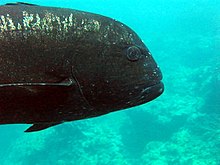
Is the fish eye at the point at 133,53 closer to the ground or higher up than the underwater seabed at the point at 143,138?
higher up

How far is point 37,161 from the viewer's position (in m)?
24.6

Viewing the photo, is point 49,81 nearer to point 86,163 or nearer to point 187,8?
point 86,163

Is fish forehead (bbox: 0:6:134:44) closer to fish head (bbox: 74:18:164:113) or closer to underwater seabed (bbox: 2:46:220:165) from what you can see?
fish head (bbox: 74:18:164:113)

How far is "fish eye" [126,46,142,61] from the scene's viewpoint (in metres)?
2.12

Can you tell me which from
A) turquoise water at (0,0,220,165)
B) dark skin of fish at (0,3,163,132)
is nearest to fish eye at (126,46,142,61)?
dark skin of fish at (0,3,163,132)

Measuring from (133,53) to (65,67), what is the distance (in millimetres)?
467

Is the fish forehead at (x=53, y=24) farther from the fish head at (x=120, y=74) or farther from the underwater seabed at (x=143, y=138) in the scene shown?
the underwater seabed at (x=143, y=138)

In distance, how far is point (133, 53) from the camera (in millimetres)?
2139

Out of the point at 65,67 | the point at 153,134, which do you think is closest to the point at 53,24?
the point at 65,67

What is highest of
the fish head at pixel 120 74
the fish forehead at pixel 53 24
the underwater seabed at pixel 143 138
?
the fish forehead at pixel 53 24

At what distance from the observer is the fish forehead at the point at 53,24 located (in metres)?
1.91

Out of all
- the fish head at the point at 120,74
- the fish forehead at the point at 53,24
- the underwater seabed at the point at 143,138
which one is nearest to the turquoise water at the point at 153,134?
the underwater seabed at the point at 143,138

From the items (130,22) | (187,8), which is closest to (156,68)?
(130,22)

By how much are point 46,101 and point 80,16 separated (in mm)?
561
